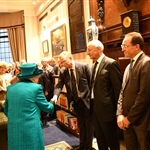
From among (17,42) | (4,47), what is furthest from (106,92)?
(4,47)

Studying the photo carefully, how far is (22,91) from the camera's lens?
2.12 m

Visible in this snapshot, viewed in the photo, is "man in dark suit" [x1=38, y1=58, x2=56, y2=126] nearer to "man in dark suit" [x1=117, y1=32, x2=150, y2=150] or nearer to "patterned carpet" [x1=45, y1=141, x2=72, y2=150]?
"patterned carpet" [x1=45, y1=141, x2=72, y2=150]

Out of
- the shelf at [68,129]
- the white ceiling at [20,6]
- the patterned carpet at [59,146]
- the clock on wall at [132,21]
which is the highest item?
the white ceiling at [20,6]

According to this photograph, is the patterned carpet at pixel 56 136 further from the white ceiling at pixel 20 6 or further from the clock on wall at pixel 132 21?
the white ceiling at pixel 20 6

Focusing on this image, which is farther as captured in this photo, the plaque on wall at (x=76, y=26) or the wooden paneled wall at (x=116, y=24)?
the plaque on wall at (x=76, y=26)

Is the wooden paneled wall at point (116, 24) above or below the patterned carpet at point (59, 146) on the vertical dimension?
above

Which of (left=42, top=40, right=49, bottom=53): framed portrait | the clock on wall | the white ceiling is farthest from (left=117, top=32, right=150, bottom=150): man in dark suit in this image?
the white ceiling

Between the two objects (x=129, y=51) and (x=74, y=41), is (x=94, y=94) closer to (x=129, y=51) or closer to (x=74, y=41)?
(x=129, y=51)

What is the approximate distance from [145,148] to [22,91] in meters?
1.24

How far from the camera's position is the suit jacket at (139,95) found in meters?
1.88

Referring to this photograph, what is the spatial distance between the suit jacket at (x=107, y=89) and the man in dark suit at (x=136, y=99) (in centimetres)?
25

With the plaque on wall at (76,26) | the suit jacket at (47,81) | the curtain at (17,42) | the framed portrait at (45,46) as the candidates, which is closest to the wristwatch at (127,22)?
the plaque on wall at (76,26)

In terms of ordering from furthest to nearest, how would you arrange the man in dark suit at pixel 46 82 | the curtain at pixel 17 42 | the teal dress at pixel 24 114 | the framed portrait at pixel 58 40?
the curtain at pixel 17 42, the framed portrait at pixel 58 40, the man in dark suit at pixel 46 82, the teal dress at pixel 24 114

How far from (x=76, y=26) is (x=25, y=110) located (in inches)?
130
